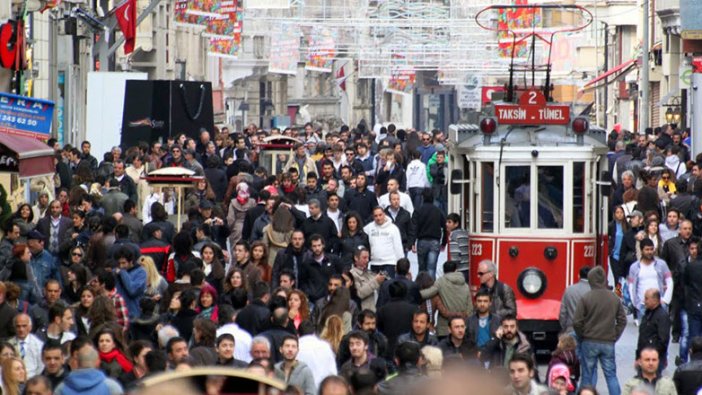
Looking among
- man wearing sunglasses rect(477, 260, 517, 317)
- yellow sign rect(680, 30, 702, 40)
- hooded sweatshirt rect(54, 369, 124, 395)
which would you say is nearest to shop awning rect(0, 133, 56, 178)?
man wearing sunglasses rect(477, 260, 517, 317)

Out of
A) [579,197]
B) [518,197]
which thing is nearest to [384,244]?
[518,197]

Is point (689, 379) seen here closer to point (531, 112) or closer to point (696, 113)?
point (531, 112)

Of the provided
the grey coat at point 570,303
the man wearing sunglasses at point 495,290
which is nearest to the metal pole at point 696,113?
the grey coat at point 570,303

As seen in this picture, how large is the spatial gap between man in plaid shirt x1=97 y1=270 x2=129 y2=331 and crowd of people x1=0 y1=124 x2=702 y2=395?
0.02m

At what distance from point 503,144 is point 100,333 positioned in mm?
6302

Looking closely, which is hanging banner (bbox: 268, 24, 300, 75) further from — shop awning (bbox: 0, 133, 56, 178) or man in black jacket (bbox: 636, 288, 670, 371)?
man in black jacket (bbox: 636, 288, 670, 371)

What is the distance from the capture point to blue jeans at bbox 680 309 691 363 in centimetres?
1713

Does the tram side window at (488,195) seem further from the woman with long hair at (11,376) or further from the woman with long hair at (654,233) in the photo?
the woman with long hair at (11,376)

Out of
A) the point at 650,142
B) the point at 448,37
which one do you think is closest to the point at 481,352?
the point at 650,142

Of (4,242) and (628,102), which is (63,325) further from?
(628,102)

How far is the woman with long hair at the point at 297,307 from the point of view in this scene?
47.0ft

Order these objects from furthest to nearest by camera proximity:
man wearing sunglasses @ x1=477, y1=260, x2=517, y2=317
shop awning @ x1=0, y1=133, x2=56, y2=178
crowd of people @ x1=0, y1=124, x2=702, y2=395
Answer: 1. shop awning @ x1=0, y1=133, x2=56, y2=178
2. man wearing sunglasses @ x1=477, y1=260, x2=517, y2=317
3. crowd of people @ x1=0, y1=124, x2=702, y2=395

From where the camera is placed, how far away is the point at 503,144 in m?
17.6

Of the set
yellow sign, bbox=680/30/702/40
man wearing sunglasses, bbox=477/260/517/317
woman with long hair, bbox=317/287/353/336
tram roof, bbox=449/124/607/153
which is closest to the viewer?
woman with long hair, bbox=317/287/353/336
